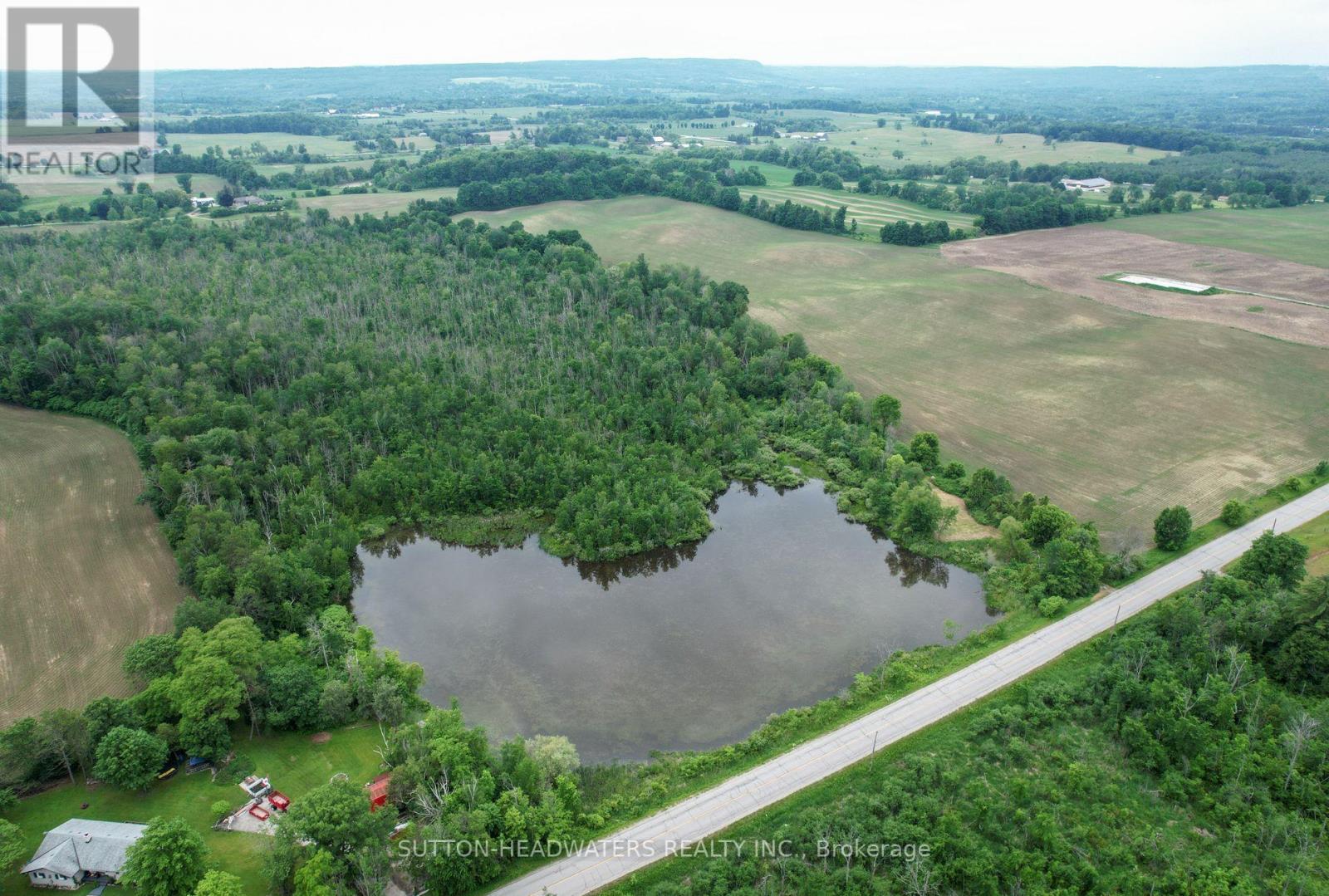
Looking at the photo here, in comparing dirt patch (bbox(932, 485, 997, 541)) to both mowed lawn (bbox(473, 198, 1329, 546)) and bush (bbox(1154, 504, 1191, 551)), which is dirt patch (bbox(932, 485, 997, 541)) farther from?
bush (bbox(1154, 504, 1191, 551))

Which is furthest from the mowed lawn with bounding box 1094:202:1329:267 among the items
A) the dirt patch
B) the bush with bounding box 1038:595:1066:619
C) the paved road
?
the bush with bounding box 1038:595:1066:619

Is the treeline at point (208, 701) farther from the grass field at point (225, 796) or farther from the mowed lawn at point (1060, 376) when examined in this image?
the mowed lawn at point (1060, 376)

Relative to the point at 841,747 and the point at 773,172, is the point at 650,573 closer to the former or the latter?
the point at 841,747

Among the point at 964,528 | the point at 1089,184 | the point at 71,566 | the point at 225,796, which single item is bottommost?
the point at 225,796

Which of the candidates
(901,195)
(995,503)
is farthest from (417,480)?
(901,195)

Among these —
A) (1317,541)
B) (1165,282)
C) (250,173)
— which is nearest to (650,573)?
(1317,541)

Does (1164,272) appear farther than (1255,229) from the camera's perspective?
No
